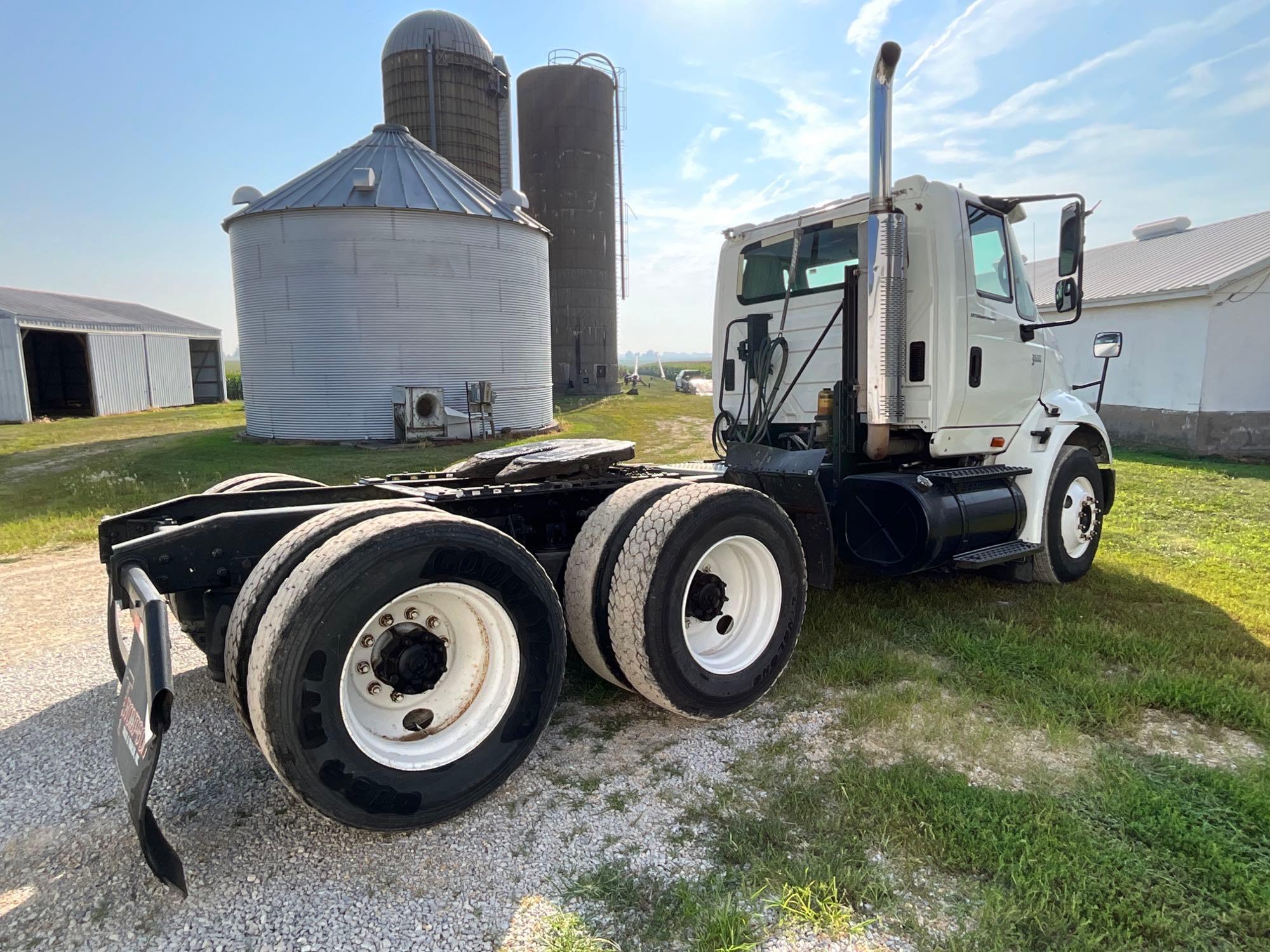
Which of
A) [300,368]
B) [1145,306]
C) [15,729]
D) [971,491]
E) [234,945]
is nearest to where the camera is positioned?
[234,945]

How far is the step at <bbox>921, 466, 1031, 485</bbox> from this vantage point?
5.20m

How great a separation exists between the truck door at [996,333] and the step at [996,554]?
89cm

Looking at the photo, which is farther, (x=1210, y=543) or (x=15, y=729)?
(x=1210, y=543)

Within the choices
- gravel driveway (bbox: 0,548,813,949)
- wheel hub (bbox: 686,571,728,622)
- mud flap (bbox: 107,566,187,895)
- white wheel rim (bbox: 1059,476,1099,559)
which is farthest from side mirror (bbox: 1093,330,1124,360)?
mud flap (bbox: 107,566,187,895)

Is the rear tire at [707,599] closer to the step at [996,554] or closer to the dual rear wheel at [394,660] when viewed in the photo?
the dual rear wheel at [394,660]

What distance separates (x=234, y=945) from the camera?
221 cm

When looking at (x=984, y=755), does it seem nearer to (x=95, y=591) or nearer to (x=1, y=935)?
(x=1, y=935)

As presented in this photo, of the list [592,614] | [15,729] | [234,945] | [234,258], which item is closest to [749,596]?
[592,614]

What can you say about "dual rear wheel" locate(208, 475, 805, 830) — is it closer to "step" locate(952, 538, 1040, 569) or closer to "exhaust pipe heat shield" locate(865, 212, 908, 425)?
"exhaust pipe heat shield" locate(865, 212, 908, 425)

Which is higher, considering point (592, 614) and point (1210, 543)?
point (592, 614)

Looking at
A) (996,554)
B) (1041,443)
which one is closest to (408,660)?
(996,554)

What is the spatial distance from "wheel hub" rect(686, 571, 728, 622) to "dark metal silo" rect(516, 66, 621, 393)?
26692 millimetres

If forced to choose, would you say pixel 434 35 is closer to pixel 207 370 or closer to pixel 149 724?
pixel 207 370

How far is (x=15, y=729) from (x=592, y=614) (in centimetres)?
284
